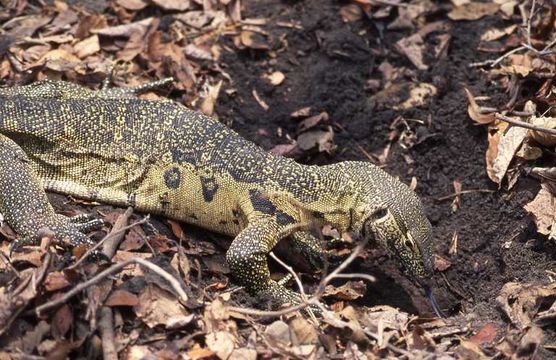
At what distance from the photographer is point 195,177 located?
7.11 metres

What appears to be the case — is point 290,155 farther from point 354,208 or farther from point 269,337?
point 269,337

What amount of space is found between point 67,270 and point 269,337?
5.09 feet

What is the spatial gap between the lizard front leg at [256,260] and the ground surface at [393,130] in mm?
216

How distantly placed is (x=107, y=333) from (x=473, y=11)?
6.41 metres

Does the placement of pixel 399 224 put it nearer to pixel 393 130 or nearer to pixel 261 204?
pixel 261 204

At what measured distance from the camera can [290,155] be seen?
8.38 meters

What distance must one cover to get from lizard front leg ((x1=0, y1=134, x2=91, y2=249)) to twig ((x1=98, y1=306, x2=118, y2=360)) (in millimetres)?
1123

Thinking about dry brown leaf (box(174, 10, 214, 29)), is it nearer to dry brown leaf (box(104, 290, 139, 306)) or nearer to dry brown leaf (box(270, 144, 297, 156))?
dry brown leaf (box(270, 144, 297, 156))

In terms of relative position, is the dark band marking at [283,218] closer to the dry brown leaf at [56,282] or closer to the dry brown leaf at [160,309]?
the dry brown leaf at [160,309]

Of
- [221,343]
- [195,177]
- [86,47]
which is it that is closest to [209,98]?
[86,47]

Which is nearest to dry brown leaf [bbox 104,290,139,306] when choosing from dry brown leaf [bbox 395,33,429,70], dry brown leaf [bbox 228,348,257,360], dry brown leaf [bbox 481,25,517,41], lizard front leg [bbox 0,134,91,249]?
dry brown leaf [bbox 228,348,257,360]

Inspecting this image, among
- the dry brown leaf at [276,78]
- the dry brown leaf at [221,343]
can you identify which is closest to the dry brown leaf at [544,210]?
the dry brown leaf at [221,343]

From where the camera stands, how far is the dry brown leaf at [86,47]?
872 centimetres

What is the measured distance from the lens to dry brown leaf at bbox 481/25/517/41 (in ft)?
29.6
